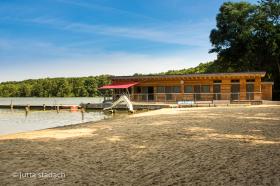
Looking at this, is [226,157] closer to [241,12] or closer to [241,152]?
[241,152]

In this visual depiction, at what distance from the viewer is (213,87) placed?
133 feet

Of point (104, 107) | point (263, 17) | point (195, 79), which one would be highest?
point (263, 17)

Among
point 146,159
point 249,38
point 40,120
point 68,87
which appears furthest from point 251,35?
point 68,87

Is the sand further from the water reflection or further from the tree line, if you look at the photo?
the tree line

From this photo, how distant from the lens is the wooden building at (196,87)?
38.8 m

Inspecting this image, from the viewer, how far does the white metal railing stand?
127 ft

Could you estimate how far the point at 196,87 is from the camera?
135 ft

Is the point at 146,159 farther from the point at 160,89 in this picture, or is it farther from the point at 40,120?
the point at 160,89

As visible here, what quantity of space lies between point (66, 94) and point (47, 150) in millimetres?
157934

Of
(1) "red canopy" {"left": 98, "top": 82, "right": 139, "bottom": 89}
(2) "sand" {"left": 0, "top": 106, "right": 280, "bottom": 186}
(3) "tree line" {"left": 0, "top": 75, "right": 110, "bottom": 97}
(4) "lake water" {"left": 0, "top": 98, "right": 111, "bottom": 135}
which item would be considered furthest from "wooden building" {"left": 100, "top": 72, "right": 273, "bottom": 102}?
(3) "tree line" {"left": 0, "top": 75, "right": 110, "bottom": 97}

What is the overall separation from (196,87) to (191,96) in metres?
1.33

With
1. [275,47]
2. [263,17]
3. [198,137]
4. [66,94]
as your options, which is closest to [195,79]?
[275,47]

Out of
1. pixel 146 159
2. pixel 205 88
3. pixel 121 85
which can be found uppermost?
pixel 121 85

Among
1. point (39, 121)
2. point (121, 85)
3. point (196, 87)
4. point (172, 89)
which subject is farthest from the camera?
point (121, 85)
